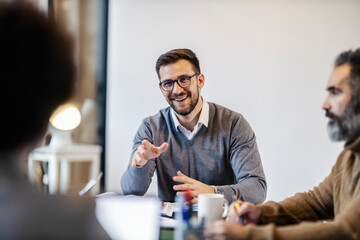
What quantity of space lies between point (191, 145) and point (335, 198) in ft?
2.92

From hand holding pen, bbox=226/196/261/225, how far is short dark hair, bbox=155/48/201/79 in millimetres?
1139

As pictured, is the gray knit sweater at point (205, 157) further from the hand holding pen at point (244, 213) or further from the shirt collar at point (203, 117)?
the hand holding pen at point (244, 213)

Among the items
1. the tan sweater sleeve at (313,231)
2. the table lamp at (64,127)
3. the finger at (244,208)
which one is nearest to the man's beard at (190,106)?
the table lamp at (64,127)

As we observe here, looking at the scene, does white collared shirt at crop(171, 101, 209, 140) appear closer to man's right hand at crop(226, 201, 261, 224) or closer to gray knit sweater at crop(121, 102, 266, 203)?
gray knit sweater at crop(121, 102, 266, 203)

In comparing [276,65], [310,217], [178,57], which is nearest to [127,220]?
[310,217]

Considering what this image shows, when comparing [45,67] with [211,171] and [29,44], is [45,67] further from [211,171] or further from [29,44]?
[211,171]

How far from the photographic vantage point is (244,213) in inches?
45.8

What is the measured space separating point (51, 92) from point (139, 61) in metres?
1.80

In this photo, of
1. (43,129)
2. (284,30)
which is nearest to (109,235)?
(43,129)

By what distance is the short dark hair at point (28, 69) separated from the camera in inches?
25.1

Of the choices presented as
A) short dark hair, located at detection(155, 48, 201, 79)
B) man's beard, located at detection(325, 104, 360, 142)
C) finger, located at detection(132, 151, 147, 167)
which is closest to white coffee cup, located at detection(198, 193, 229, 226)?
man's beard, located at detection(325, 104, 360, 142)

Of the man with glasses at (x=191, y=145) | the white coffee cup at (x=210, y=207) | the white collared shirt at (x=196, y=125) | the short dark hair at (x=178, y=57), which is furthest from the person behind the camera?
the short dark hair at (x=178, y=57)

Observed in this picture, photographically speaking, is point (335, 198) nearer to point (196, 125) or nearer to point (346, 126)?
point (346, 126)

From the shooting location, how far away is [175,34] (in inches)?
93.9
